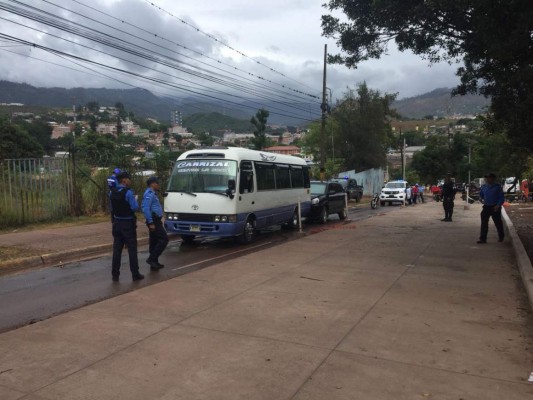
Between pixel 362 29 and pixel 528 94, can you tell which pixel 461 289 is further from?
pixel 362 29

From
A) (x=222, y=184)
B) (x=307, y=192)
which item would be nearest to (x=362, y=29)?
(x=222, y=184)

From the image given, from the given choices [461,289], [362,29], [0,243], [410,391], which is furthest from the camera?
[362,29]

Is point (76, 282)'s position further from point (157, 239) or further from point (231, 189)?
point (231, 189)

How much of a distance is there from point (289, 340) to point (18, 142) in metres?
26.5

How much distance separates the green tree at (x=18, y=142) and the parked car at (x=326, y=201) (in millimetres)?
15545

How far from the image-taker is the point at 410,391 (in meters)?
3.86

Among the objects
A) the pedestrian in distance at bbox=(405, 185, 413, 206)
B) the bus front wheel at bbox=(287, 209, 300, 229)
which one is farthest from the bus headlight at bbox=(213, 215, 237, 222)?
the pedestrian in distance at bbox=(405, 185, 413, 206)

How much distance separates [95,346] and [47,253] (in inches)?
241

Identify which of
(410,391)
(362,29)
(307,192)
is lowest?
(410,391)

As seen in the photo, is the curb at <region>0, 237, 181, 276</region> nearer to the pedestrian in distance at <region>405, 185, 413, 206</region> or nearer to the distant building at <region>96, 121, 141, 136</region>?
the pedestrian in distance at <region>405, 185, 413, 206</region>

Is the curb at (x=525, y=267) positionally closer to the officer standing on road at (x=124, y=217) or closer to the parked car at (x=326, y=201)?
the officer standing on road at (x=124, y=217)

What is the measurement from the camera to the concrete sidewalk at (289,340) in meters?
3.92

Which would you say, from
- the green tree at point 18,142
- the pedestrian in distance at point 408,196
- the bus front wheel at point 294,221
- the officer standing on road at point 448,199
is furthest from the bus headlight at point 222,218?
the pedestrian in distance at point 408,196

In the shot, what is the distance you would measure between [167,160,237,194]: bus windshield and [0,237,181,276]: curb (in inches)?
85.9
